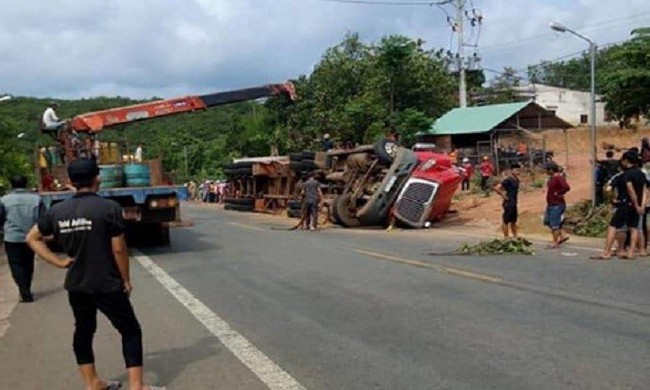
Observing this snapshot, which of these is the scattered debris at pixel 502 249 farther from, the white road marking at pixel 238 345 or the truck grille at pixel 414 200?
the truck grille at pixel 414 200

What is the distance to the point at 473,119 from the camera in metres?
46.8

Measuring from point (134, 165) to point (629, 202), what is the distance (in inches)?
389

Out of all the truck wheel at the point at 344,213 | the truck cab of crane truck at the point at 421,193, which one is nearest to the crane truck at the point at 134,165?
the truck wheel at the point at 344,213

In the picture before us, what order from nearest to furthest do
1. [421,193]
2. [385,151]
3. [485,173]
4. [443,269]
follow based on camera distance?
1. [443,269]
2. [421,193]
3. [385,151]
4. [485,173]

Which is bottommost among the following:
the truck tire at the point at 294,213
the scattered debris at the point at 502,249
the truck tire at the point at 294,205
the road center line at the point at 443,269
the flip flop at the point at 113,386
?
the truck tire at the point at 294,213

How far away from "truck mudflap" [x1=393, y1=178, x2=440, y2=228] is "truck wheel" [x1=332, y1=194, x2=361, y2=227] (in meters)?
1.87

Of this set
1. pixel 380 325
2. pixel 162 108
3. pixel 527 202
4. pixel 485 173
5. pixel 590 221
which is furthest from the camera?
pixel 485 173

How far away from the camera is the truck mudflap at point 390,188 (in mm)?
23828

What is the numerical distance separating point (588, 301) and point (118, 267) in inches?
226

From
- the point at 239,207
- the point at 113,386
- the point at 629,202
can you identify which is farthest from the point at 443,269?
the point at 239,207

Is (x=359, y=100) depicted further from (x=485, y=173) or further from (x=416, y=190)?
(x=416, y=190)

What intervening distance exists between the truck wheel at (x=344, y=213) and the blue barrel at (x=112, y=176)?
9.59 m

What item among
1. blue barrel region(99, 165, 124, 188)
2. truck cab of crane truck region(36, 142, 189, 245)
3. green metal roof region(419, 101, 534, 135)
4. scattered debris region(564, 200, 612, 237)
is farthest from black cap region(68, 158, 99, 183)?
green metal roof region(419, 101, 534, 135)

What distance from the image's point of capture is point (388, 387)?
586 cm
